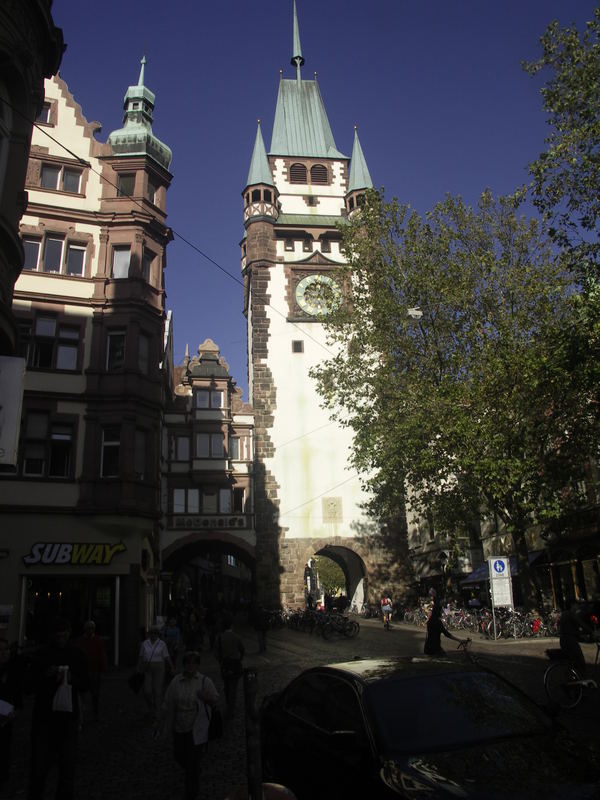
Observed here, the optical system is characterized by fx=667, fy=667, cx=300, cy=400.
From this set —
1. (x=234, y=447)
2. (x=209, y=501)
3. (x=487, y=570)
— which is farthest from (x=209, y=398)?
(x=487, y=570)

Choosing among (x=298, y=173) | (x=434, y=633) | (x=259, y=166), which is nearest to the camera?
(x=434, y=633)

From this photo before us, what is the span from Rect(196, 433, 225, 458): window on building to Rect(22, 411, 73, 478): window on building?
18370mm

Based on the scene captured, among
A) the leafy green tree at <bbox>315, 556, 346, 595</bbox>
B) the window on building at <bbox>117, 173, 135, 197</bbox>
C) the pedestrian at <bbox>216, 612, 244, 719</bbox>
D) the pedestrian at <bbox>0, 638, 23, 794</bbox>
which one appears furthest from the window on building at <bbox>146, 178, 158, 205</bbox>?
the leafy green tree at <bbox>315, 556, 346, 595</bbox>

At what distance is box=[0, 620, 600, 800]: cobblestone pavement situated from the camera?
7.38 m

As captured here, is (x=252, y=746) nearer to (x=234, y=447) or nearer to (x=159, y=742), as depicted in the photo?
(x=159, y=742)

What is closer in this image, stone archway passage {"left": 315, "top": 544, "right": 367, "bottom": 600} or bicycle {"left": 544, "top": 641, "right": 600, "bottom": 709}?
bicycle {"left": 544, "top": 641, "right": 600, "bottom": 709}

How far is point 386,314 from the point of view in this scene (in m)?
25.1

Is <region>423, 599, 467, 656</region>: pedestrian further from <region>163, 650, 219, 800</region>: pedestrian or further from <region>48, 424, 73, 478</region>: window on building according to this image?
<region>48, 424, 73, 478</region>: window on building

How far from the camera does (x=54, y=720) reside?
6.37 meters

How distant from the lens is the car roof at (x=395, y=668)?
5.36m

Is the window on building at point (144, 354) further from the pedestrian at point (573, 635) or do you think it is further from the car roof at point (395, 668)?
the car roof at point (395, 668)

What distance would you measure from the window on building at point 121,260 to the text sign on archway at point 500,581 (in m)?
16.0

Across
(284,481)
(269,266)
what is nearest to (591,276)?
(284,481)

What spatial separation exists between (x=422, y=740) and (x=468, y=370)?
19518 millimetres
